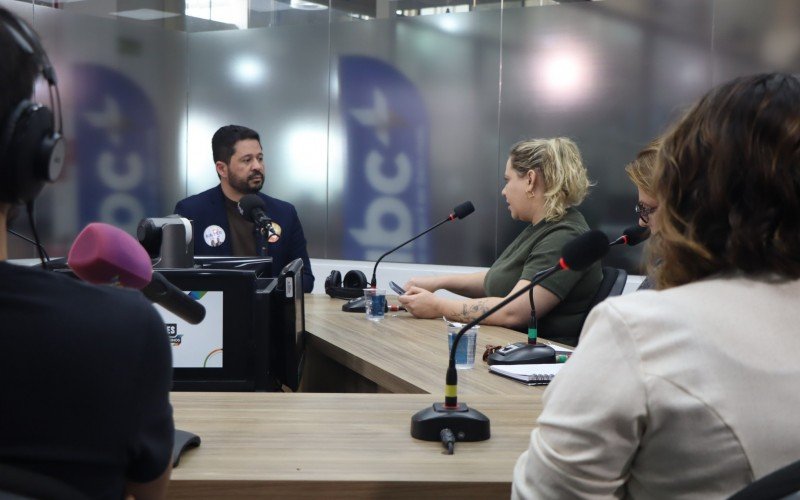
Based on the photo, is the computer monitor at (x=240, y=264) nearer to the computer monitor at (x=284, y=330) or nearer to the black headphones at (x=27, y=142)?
the computer monitor at (x=284, y=330)

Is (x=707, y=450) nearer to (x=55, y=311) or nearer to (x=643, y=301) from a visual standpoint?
(x=643, y=301)

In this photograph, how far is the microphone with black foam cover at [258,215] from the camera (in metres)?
3.31

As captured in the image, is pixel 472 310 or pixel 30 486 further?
pixel 472 310

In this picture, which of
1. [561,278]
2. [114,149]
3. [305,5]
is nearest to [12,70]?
[561,278]

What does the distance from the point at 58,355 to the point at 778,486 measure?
692 millimetres

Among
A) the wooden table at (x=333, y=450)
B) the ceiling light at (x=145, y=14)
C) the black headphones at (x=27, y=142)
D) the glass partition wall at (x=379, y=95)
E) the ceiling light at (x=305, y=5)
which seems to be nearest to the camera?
the black headphones at (x=27, y=142)

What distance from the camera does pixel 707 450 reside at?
36.4 inches

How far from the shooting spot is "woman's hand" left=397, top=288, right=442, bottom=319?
333 cm

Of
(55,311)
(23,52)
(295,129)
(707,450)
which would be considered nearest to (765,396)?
(707,450)

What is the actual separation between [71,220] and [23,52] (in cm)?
483

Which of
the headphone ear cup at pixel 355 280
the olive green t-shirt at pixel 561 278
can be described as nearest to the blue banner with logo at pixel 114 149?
the headphone ear cup at pixel 355 280

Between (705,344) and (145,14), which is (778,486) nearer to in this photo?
(705,344)

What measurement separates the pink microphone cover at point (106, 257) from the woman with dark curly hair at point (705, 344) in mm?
539

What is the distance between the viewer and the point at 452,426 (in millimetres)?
1507
